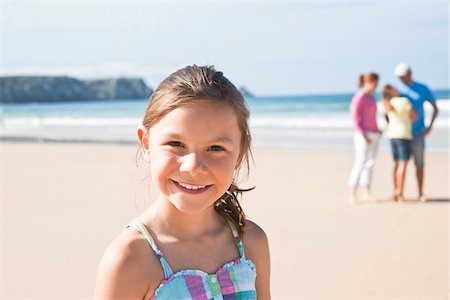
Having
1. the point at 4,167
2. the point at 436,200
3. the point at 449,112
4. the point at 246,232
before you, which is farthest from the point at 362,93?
the point at 449,112

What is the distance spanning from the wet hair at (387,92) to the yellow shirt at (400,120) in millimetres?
81

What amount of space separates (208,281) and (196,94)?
1.97 feet

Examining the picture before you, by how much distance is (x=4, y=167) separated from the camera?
39.6 ft

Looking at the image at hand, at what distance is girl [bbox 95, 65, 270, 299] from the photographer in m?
2.06

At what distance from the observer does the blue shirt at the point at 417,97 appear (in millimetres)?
8117

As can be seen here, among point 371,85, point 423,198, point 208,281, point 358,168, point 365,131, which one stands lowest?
point 423,198

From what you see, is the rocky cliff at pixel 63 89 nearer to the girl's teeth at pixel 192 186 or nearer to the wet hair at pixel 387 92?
the wet hair at pixel 387 92

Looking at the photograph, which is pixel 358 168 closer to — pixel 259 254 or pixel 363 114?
pixel 363 114

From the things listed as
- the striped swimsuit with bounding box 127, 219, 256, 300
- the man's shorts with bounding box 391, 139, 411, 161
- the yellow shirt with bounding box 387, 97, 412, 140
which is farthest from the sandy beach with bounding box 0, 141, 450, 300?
the striped swimsuit with bounding box 127, 219, 256, 300

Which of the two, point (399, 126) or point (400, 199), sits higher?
point (399, 126)

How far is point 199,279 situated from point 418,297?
122 inches

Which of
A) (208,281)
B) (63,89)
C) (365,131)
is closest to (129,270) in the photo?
(208,281)

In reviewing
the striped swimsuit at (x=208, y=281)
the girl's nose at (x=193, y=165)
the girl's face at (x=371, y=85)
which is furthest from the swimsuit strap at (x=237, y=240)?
the girl's face at (x=371, y=85)

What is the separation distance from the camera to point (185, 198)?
212 centimetres
